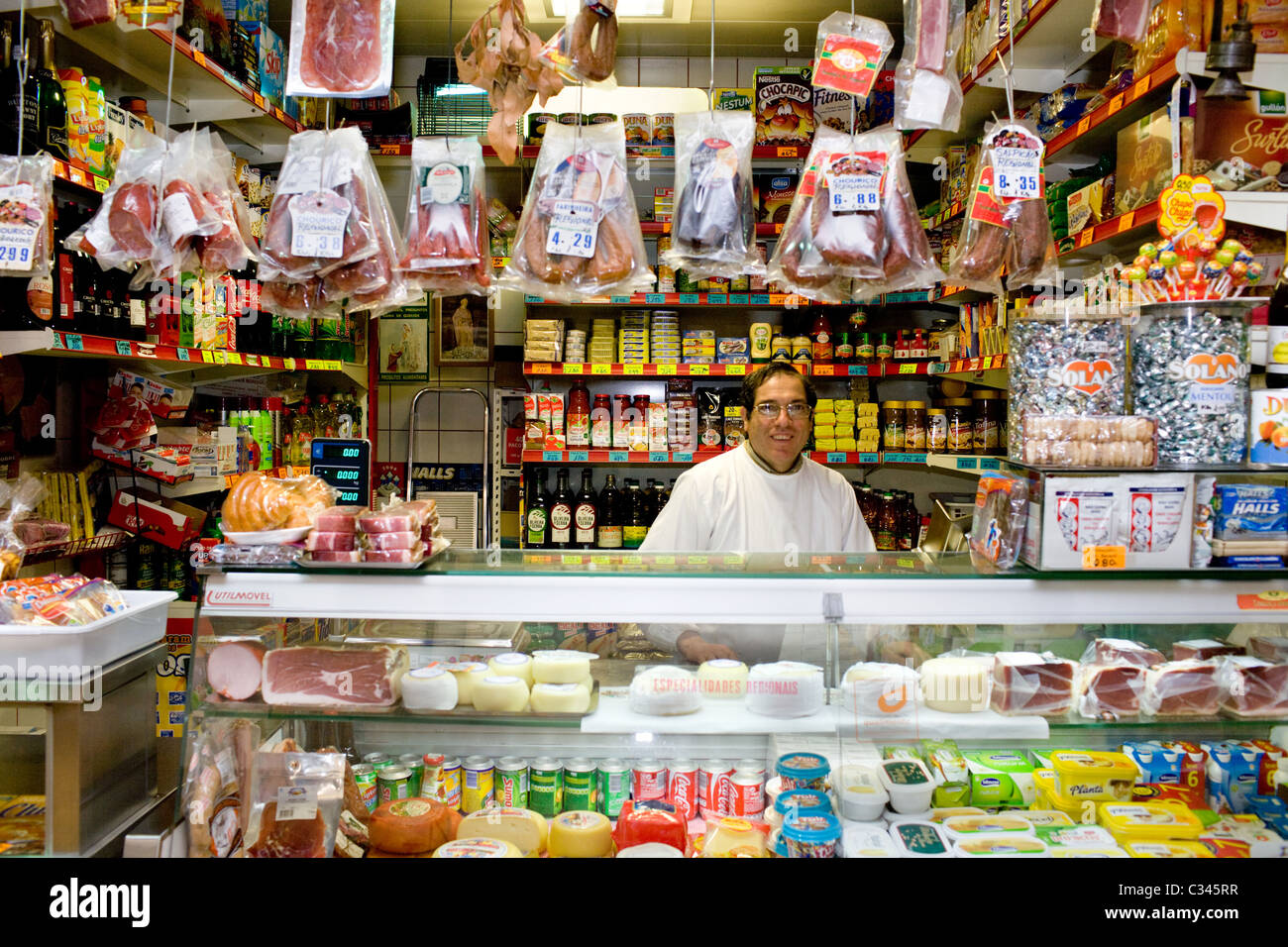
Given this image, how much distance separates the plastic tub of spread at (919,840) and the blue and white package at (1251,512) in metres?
0.84

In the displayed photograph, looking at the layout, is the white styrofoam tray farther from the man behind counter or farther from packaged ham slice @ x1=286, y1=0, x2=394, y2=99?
the man behind counter

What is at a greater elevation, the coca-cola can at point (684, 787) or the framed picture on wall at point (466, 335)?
the framed picture on wall at point (466, 335)

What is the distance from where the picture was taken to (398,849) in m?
1.91

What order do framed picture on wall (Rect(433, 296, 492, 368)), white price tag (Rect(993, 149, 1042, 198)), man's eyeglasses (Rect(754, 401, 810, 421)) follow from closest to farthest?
white price tag (Rect(993, 149, 1042, 198)) → man's eyeglasses (Rect(754, 401, 810, 421)) → framed picture on wall (Rect(433, 296, 492, 368))

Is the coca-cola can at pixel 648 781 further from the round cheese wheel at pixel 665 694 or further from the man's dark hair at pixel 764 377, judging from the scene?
the man's dark hair at pixel 764 377

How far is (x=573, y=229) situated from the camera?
7.29 ft

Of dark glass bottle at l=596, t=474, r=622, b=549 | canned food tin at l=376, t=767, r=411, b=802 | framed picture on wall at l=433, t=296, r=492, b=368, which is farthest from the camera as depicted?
framed picture on wall at l=433, t=296, r=492, b=368

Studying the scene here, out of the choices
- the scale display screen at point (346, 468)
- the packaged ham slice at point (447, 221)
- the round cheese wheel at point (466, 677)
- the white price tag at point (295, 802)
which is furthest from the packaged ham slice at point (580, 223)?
the white price tag at point (295, 802)

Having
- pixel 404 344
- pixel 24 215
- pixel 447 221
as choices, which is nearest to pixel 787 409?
pixel 447 221

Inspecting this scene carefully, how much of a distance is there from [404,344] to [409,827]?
4.20 meters

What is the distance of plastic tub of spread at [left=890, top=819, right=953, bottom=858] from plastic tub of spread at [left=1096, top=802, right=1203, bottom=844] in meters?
0.37

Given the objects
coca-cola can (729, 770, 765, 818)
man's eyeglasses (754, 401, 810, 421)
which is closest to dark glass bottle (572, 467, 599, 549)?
man's eyeglasses (754, 401, 810, 421)

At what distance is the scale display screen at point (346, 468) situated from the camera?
7.22ft

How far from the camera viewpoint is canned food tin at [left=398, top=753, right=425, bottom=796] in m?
2.06
